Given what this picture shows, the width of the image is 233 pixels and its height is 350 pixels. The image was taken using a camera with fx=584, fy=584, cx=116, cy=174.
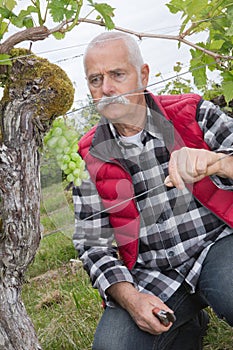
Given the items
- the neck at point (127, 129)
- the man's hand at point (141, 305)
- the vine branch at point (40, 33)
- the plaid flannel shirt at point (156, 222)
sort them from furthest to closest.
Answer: the man's hand at point (141, 305)
the plaid flannel shirt at point (156, 222)
the neck at point (127, 129)
the vine branch at point (40, 33)

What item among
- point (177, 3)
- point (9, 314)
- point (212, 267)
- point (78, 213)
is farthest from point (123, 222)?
point (177, 3)

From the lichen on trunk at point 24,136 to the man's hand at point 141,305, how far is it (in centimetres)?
38

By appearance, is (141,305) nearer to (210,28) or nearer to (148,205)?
(148,205)

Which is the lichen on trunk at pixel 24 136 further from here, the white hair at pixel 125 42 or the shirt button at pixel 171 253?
the shirt button at pixel 171 253

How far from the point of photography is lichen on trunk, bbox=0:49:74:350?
1465mm

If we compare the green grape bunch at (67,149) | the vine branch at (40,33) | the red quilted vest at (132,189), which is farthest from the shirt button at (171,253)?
the vine branch at (40,33)

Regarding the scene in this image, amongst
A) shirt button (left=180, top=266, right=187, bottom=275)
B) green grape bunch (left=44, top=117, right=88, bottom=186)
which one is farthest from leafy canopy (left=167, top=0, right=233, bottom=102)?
shirt button (left=180, top=266, right=187, bottom=275)

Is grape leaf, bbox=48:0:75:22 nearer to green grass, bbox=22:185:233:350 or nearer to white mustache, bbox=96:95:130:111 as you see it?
white mustache, bbox=96:95:130:111

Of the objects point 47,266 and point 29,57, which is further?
point 47,266

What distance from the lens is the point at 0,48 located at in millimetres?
1434

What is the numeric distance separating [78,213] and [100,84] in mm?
418

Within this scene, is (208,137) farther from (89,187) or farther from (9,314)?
(9,314)

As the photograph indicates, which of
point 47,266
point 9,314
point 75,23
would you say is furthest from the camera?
point 47,266

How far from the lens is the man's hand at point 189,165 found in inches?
53.0
